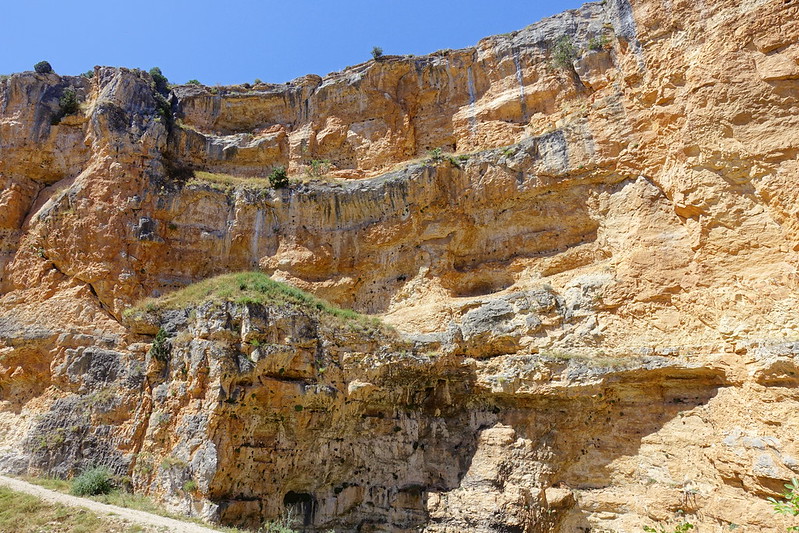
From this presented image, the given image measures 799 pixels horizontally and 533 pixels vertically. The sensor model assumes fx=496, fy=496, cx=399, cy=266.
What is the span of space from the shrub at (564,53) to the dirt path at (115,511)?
20.5m

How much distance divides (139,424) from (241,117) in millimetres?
17175

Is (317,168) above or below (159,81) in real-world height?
below

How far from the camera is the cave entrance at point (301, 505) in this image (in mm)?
15328

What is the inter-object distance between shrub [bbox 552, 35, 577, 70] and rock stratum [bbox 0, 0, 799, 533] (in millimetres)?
96

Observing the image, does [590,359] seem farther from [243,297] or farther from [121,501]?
[121,501]

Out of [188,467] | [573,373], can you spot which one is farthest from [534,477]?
[188,467]

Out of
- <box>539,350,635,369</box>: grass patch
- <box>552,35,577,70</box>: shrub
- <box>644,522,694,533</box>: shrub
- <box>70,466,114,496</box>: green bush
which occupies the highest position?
<box>552,35,577,70</box>: shrub

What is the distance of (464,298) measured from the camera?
18.5 metres

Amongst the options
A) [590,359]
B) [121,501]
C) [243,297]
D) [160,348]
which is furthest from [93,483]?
[590,359]

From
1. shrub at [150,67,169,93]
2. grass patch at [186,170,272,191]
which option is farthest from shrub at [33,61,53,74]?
grass patch at [186,170,272,191]

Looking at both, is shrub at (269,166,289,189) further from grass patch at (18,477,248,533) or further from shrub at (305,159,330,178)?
grass patch at (18,477,248,533)

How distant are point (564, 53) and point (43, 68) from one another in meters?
23.9

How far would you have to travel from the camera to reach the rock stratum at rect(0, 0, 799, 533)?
1345 cm

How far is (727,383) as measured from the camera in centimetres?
1317
